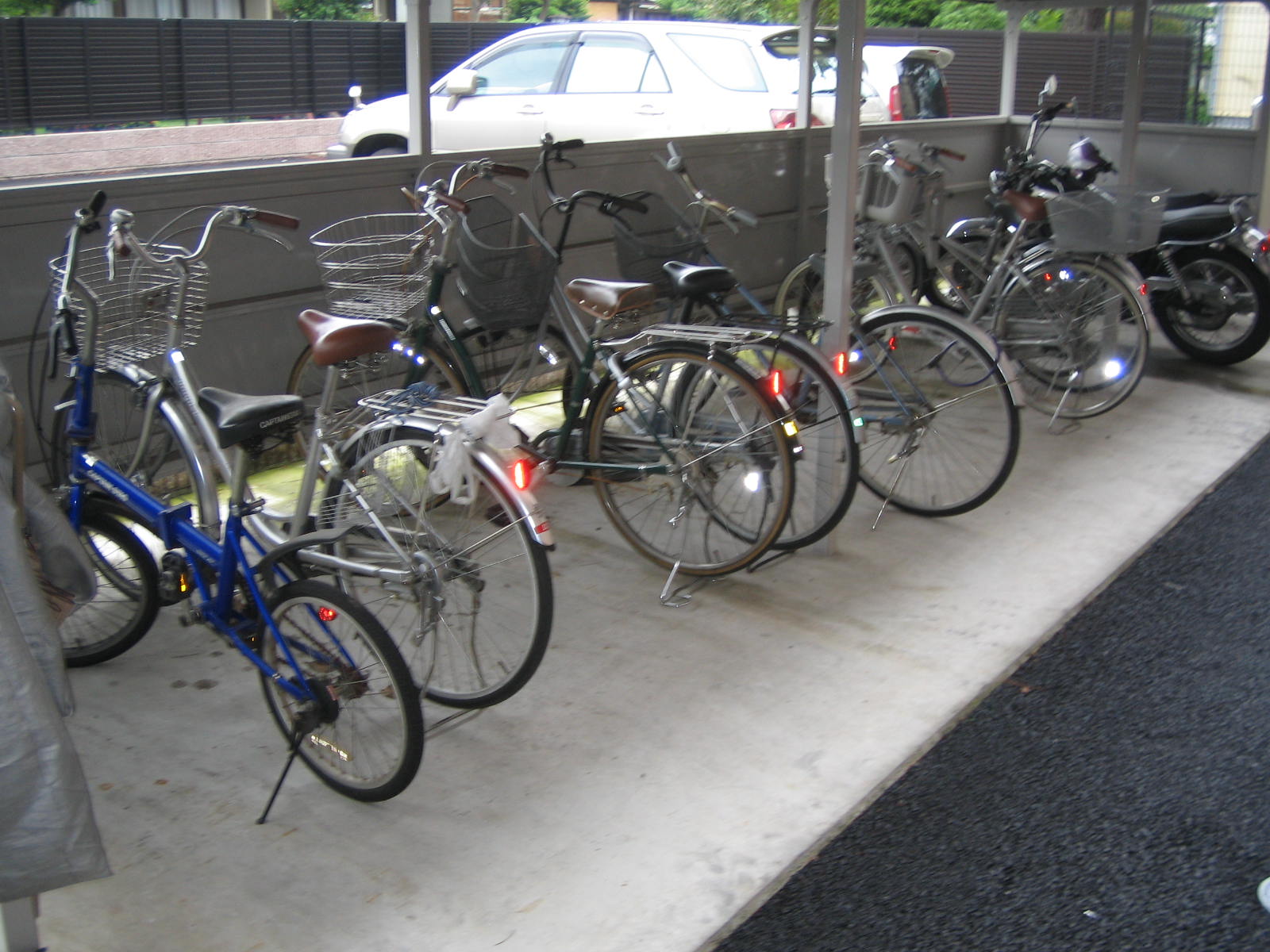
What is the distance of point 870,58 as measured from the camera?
27.5ft

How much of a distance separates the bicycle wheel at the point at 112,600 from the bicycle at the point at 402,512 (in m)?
0.27

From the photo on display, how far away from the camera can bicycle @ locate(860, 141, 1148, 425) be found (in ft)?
16.2

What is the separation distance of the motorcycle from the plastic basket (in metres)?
0.69

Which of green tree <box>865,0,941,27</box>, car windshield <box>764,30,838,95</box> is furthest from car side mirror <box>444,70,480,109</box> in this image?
Answer: green tree <box>865,0,941,27</box>

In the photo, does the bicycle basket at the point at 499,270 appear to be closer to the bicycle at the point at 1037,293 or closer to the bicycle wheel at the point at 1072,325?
the bicycle at the point at 1037,293

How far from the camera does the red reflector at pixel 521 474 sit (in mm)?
2736

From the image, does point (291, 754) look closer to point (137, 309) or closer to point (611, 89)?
point (137, 309)

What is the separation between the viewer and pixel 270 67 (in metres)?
6.93

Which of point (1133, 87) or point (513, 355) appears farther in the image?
point (1133, 87)

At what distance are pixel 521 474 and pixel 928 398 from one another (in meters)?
1.86

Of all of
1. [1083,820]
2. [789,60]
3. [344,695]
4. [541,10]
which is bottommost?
[1083,820]

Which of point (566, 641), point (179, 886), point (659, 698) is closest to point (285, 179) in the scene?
point (566, 641)

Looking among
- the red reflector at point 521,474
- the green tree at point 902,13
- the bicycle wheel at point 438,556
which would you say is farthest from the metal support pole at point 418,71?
the green tree at point 902,13

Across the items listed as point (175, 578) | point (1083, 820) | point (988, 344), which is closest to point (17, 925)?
point (175, 578)
